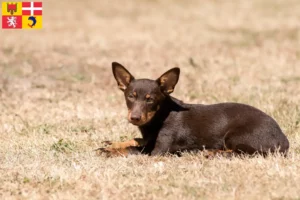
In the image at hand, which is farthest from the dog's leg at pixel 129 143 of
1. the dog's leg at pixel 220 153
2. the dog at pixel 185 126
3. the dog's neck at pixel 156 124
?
the dog's leg at pixel 220 153

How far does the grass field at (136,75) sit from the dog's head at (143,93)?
1.72ft

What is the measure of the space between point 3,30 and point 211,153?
13.7 metres

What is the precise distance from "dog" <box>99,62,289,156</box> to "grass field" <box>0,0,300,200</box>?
0.26m

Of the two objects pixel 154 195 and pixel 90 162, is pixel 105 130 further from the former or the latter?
pixel 154 195

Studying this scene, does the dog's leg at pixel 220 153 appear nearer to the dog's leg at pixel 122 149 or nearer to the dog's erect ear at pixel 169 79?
the dog's leg at pixel 122 149

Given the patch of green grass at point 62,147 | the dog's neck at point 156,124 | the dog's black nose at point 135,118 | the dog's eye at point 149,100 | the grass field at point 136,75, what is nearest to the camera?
the grass field at point 136,75

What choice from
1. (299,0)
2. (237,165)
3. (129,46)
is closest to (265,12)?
(299,0)

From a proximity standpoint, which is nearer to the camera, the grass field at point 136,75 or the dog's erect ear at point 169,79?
the grass field at point 136,75

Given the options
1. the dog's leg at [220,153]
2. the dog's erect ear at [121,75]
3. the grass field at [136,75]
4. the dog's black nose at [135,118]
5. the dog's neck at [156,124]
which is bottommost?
the grass field at [136,75]

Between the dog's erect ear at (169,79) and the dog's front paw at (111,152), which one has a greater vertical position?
the dog's erect ear at (169,79)

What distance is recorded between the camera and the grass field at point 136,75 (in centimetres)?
659

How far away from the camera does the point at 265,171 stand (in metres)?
6.88

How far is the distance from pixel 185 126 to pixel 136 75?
6361 millimetres

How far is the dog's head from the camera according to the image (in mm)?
7660
